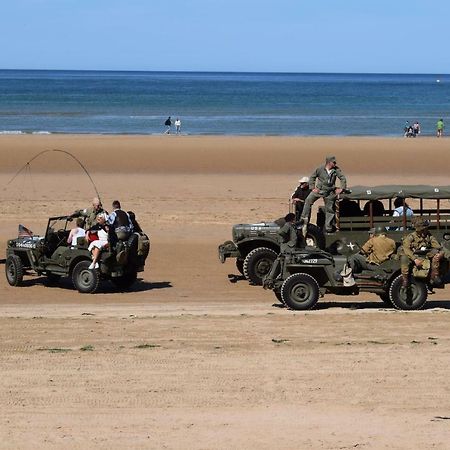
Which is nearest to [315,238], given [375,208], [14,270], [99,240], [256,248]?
[375,208]

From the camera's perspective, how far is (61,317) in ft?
52.8

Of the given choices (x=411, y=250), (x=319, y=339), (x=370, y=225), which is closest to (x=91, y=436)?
(x=319, y=339)

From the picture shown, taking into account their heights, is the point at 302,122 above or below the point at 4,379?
above

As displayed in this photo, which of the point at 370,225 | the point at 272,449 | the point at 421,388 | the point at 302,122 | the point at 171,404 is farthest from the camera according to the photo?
the point at 302,122

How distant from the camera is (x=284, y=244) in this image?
56.0 ft

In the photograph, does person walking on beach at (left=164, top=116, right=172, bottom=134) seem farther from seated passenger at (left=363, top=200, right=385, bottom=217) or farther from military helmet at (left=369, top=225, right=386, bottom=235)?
military helmet at (left=369, top=225, right=386, bottom=235)

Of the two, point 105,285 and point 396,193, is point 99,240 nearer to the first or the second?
point 105,285

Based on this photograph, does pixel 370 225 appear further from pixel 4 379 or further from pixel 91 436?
pixel 91 436

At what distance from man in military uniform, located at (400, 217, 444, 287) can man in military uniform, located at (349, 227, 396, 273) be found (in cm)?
40

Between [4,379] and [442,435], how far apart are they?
178 inches

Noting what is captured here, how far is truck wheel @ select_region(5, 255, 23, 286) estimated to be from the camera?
63.8 ft

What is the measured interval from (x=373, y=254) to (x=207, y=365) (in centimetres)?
Result: 475

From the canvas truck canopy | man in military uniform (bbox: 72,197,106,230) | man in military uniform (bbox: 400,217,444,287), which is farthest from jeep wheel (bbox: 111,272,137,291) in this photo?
man in military uniform (bbox: 400,217,444,287)

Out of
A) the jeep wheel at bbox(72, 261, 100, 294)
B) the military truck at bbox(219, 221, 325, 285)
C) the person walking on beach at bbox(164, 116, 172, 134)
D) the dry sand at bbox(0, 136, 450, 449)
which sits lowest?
the dry sand at bbox(0, 136, 450, 449)
